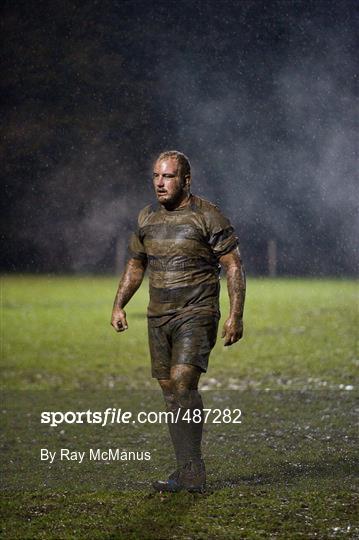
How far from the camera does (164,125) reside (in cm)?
2512

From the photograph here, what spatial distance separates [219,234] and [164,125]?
18.5 metres

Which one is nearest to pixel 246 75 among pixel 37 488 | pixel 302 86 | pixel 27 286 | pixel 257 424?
pixel 302 86

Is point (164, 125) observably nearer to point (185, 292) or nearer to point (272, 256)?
point (272, 256)

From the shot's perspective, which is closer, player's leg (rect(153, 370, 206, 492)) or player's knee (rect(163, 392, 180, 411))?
player's leg (rect(153, 370, 206, 492))

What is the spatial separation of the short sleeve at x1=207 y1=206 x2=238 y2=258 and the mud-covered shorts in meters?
0.43

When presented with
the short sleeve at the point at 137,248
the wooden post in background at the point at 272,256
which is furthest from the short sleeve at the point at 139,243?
the wooden post in background at the point at 272,256

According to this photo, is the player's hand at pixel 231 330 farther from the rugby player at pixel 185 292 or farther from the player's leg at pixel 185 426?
the player's leg at pixel 185 426

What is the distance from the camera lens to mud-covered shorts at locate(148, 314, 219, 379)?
6.84 meters

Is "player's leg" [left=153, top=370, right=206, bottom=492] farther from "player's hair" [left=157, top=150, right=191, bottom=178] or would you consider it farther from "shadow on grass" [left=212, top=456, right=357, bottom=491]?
"player's hair" [left=157, top=150, right=191, bottom=178]

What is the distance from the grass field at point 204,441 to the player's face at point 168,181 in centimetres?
188

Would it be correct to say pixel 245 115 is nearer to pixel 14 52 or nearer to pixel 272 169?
pixel 272 169

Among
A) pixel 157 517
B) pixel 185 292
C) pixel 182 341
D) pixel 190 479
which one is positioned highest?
pixel 185 292

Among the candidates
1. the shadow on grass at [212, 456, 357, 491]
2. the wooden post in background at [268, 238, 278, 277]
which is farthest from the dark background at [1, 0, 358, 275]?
the shadow on grass at [212, 456, 357, 491]

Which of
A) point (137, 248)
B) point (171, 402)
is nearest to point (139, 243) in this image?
point (137, 248)
